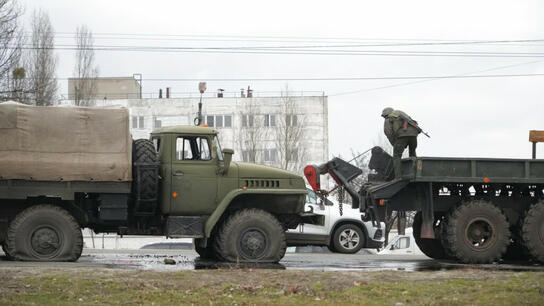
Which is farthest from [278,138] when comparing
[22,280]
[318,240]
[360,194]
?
[22,280]

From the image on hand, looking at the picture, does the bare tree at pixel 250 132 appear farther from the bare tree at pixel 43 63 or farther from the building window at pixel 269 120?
the bare tree at pixel 43 63

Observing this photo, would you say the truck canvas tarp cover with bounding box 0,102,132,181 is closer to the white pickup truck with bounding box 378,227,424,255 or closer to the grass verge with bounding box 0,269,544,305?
the grass verge with bounding box 0,269,544,305

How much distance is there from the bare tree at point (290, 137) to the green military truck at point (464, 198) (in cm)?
4144

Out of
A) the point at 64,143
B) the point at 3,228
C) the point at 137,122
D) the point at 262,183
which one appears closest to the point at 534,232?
the point at 262,183

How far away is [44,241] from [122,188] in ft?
5.38

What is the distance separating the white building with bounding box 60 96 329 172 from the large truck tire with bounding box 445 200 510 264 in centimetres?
4600

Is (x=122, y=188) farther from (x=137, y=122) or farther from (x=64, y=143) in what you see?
(x=137, y=122)

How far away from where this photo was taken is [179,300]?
10.4 meters

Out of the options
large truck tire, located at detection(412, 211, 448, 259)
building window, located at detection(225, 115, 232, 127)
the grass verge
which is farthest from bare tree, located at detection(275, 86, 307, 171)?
the grass verge

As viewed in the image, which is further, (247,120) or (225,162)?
(247,120)

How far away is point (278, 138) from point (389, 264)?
145ft

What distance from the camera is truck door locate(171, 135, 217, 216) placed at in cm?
1586

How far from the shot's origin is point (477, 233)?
16.1 meters

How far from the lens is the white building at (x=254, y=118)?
63.4 meters
